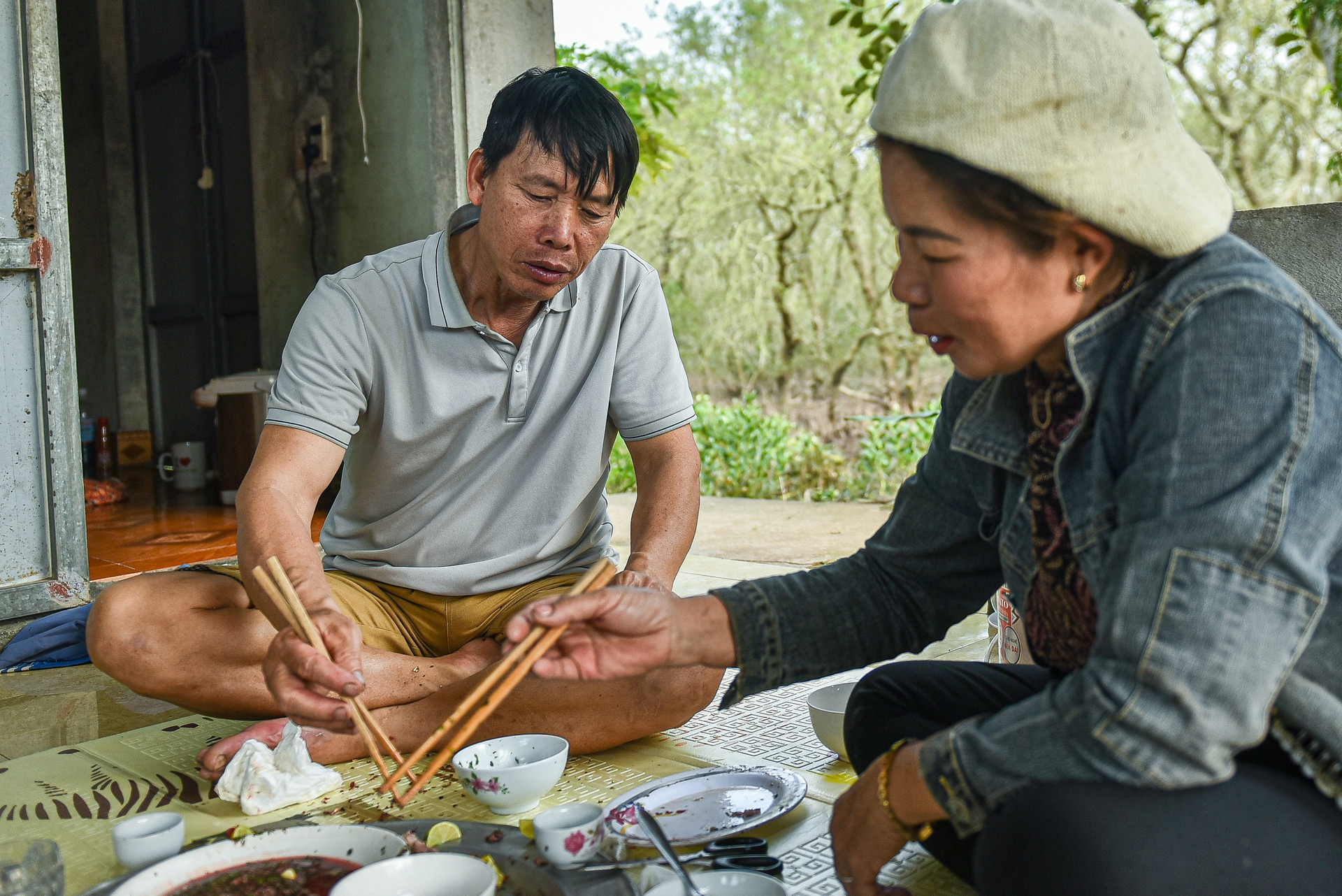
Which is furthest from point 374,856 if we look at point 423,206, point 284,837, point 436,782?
point 423,206

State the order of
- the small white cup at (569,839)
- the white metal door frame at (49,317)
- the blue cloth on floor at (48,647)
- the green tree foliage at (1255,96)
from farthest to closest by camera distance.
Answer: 1. the green tree foliage at (1255,96)
2. the white metal door frame at (49,317)
3. the blue cloth on floor at (48,647)
4. the small white cup at (569,839)

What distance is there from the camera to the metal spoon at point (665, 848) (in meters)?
1.30

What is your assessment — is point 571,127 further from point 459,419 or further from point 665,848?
point 665,848

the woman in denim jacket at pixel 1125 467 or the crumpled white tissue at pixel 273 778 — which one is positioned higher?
the woman in denim jacket at pixel 1125 467

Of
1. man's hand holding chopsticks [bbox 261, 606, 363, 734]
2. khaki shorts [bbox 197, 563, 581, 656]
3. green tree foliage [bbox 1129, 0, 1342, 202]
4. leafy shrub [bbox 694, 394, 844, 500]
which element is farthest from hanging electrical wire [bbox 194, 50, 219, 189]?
green tree foliage [bbox 1129, 0, 1342, 202]

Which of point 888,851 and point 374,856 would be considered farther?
point 374,856

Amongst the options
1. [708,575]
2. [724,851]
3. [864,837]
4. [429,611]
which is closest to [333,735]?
[429,611]

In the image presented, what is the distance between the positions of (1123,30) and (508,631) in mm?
961

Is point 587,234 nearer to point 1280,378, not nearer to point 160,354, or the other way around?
point 1280,378

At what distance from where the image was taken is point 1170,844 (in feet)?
3.24

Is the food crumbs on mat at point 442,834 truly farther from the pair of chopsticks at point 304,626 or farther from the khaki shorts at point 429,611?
the khaki shorts at point 429,611

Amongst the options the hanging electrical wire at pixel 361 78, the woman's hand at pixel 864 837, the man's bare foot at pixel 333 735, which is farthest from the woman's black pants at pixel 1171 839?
the hanging electrical wire at pixel 361 78

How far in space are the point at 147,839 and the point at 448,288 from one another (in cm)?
117

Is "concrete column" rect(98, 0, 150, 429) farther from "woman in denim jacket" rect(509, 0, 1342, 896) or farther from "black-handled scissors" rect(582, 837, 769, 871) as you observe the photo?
"woman in denim jacket" rect(509, 0, 1342, 896)
